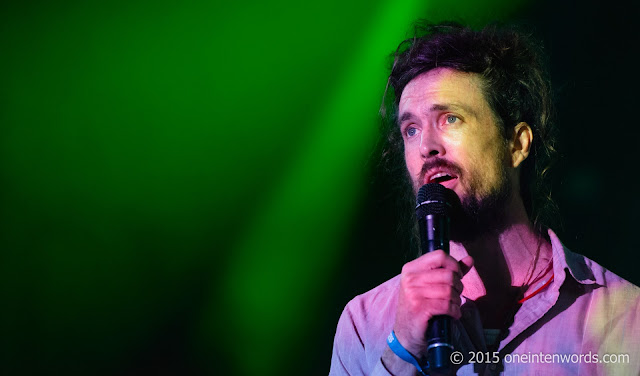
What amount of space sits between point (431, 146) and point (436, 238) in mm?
546

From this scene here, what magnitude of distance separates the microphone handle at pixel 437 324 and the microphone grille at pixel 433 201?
2 cm

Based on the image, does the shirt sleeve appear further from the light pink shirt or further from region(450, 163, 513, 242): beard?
region(450, 163, 513, 242): beard

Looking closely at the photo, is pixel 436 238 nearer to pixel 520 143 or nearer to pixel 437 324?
pixel 437 324

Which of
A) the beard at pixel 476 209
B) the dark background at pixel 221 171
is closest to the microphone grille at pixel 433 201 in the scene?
the beard at pixel 476 209

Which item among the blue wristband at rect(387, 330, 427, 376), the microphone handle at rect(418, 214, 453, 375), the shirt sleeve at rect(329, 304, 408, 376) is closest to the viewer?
the microphone handle at rect(418, 214, 453, 375)

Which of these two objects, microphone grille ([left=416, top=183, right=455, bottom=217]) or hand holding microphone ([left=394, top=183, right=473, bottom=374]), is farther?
microphone grille ([left=416, top=183, right=455, bottom=217])

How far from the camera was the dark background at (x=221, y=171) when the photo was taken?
9.11ft

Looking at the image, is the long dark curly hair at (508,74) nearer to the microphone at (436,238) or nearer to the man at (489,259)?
the man at (489,259)

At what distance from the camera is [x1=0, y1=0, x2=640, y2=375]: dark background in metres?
2.78

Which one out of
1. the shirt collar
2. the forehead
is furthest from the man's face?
the shirt collar

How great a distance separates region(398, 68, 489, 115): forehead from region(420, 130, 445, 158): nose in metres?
0.13

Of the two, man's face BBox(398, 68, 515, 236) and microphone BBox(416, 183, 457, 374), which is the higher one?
man's face BBox(398, 68, 515, 236)

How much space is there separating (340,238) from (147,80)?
4.06 feet

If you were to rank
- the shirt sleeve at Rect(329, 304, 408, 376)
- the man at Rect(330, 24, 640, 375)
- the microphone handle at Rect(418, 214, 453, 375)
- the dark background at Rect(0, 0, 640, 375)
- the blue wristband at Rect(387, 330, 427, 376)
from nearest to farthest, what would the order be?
1. the microphone handle at Rect(418, 214, 453, 375)
2. the blue wristband at Rect(387, 330, 427, 376)
3. the man at Rect(330, 24, 640, 375)
4. the shirt sleeve at Rect(329, 304, 408, 376)
5. the dark background at Rect(0, 0, 640, 375)
